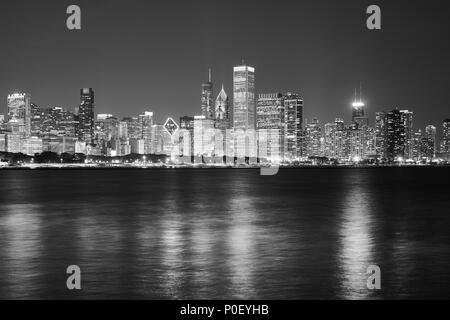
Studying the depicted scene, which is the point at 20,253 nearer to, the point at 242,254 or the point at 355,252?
the point at 242,254

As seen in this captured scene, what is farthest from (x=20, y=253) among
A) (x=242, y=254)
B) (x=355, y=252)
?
(x=355, y=252)

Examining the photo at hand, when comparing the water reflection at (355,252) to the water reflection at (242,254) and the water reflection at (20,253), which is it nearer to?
the water reflection at (242,254)

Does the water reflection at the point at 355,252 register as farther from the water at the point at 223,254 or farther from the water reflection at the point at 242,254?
the water reflection at the point at 242,254

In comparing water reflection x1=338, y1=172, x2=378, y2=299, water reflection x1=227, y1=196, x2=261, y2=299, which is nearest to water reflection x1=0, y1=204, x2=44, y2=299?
water reflection x1=227, y1=196, x2=261, y2=299

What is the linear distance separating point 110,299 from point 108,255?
26.3ft

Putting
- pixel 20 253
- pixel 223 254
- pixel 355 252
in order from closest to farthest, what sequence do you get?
pixel 223 254 → pixel 20 253 → pixel 355 252

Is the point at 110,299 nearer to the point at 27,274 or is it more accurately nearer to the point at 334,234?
Answer: the point at 27,274

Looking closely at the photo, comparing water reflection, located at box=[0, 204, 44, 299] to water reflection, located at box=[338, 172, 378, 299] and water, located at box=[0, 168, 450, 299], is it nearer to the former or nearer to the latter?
water, located at box=[0, 168, 450, 299]

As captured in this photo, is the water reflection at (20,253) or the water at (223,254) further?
the water reflection at (20,253)

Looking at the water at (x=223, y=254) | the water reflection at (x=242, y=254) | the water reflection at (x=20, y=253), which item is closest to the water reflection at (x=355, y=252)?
the water at (x=223, y=254)

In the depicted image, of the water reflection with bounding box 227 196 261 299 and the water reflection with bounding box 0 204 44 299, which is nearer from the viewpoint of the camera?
the water reflection with bounding box 227 196 261 299

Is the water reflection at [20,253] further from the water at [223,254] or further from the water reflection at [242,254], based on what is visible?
the water reflection at [242,254]

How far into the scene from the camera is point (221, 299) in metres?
16.6
